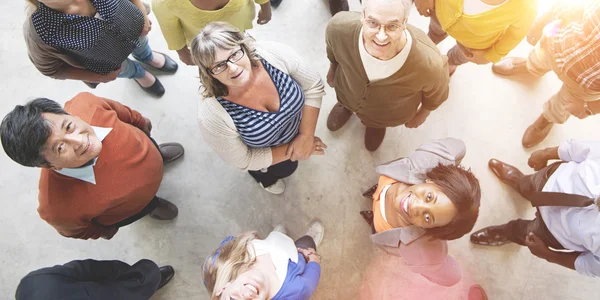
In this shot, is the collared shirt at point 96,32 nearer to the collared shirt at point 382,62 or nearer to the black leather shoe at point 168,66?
the black leather shoe at point 168,66

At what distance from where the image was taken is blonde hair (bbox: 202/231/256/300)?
1.86m

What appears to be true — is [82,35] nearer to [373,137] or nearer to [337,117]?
[337,117]

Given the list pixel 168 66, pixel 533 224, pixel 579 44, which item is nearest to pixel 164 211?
pixel 168 66

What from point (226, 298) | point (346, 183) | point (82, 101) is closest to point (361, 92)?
point (346, 183)

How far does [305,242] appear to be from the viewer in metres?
2.70

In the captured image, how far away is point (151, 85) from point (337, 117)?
5.38 ft

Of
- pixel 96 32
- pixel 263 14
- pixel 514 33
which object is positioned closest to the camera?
pixel 96 32

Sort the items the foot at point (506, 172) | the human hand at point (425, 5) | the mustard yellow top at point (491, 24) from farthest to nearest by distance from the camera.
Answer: the foot at point (506, 172) → the human hand at point (425, 5) → the mustard yellow top at point (491, 24)

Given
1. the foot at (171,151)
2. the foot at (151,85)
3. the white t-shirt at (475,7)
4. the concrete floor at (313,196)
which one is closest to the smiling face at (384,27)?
the white t-shirt at (475,7)

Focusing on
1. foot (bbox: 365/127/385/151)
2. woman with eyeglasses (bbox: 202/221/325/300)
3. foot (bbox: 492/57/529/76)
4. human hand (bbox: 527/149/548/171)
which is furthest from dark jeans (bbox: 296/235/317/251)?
foot (bbox: 492/57/529/76)

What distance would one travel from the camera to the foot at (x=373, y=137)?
2.93 metres

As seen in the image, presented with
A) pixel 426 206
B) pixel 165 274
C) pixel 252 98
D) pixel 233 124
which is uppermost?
pixel 252 98

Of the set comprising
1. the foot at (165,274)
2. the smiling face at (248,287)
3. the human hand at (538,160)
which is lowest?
the foot at (165,274)

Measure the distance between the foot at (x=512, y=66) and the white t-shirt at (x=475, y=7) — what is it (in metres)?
1.31
